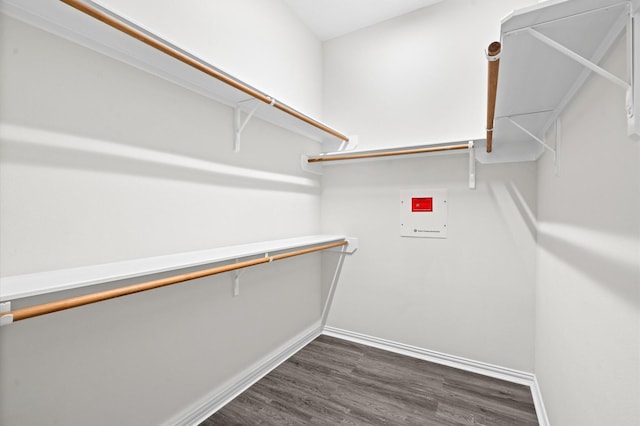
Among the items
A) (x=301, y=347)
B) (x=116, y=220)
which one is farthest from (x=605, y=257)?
(x=301, y=347)

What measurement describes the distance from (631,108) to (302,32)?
7.58ft

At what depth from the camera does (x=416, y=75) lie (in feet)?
7.33

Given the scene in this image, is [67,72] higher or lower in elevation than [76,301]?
higher

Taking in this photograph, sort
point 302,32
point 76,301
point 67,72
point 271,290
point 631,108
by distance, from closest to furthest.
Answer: point 631,108, point 76,301, point 67,72, point 271,290, point 302,32

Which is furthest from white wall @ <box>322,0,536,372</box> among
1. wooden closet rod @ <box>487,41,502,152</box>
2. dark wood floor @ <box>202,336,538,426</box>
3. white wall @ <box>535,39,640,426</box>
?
wooden closet rod @ <box>487,41,502,152</box>

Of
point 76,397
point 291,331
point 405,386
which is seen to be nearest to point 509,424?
point 405,386

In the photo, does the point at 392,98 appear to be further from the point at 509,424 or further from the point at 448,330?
the point at 509,424

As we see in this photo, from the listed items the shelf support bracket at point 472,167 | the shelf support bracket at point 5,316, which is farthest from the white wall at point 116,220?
the shelf support bracket at point 472,167

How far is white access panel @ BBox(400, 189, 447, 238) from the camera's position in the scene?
2123 mm

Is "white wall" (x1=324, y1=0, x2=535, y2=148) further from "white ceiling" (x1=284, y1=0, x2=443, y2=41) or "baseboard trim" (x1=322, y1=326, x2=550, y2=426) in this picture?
"baseboard trim" (x1=322, y1=326, x2=550, y2=426)

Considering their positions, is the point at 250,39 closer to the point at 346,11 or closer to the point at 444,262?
the point at 346,11

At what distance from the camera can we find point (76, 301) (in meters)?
0.82

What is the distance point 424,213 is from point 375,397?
125cm

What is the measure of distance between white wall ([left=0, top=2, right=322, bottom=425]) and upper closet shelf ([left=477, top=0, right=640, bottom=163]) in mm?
1331
